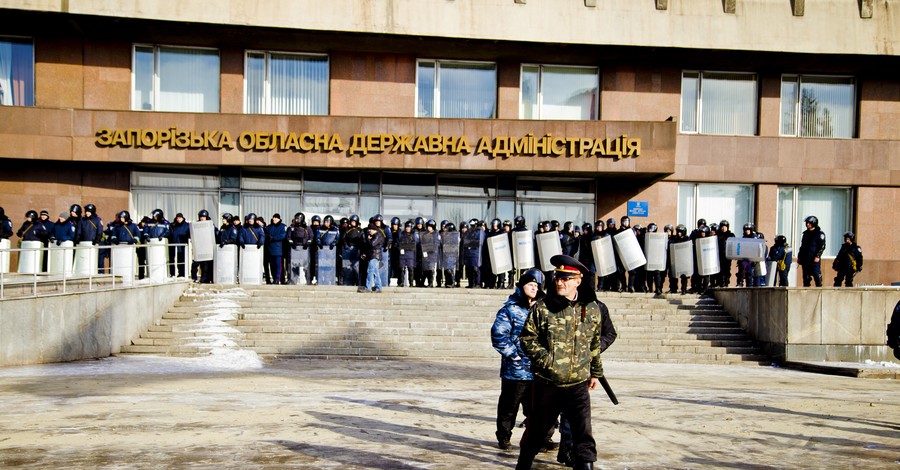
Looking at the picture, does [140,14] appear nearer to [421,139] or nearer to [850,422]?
[421,139]

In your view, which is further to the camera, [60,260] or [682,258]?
[682,258]

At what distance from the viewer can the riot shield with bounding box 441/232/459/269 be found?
21695mm

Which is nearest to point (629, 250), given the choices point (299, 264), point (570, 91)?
point (299, 264)

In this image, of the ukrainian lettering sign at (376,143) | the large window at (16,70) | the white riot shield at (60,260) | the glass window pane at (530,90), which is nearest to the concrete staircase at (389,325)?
the white riot shield at (60,260)

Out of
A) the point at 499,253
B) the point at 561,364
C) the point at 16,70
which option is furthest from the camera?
the point at 16,70

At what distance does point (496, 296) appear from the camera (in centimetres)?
2038

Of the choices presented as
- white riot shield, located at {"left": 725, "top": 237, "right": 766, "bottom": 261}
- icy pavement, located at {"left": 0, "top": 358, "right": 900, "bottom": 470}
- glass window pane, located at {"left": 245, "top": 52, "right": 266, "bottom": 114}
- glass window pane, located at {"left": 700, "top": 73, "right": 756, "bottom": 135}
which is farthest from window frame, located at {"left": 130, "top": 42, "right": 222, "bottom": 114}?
white riot shield, located at {"left": 725, "top": 237, "right": 766, "bottom": 261}

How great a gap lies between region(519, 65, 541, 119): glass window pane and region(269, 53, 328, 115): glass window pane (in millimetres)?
6109

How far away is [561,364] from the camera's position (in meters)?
6.71

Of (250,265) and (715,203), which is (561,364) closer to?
(250,265)

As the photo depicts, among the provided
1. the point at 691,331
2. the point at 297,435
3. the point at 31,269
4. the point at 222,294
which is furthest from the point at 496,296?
the point at 297,435

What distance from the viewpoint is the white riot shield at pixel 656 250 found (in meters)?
21.2

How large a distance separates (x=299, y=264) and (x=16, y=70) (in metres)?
11.3

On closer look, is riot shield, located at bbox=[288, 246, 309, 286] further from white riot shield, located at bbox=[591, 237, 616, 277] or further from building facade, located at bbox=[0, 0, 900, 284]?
white riot shield, located at bbox=[591, 237, 616, 277]
